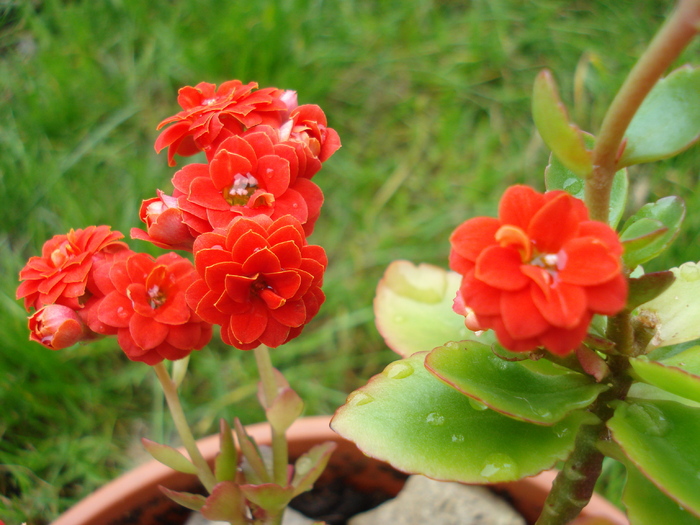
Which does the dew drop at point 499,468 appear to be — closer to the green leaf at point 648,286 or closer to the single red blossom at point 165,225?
the green leaf at point 648,286

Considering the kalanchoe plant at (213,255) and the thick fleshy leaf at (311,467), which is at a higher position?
the kalanchoe plant at (213,255)

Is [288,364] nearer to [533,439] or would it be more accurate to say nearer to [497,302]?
[533,439]

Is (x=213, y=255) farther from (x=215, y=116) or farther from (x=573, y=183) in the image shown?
(x=573, y=183)

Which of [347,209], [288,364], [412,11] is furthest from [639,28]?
[288,364]

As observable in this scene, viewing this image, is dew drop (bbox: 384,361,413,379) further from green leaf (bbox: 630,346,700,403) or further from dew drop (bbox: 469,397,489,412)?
green leaf (bbox: 630,346,700,403)

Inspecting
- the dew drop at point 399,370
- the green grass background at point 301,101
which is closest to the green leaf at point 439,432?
the dew drop at point 399,370

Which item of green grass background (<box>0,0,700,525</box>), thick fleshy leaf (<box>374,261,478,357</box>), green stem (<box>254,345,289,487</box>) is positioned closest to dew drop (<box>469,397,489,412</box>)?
thick fleshy leaf (<box>374,261,478,357</box>)
